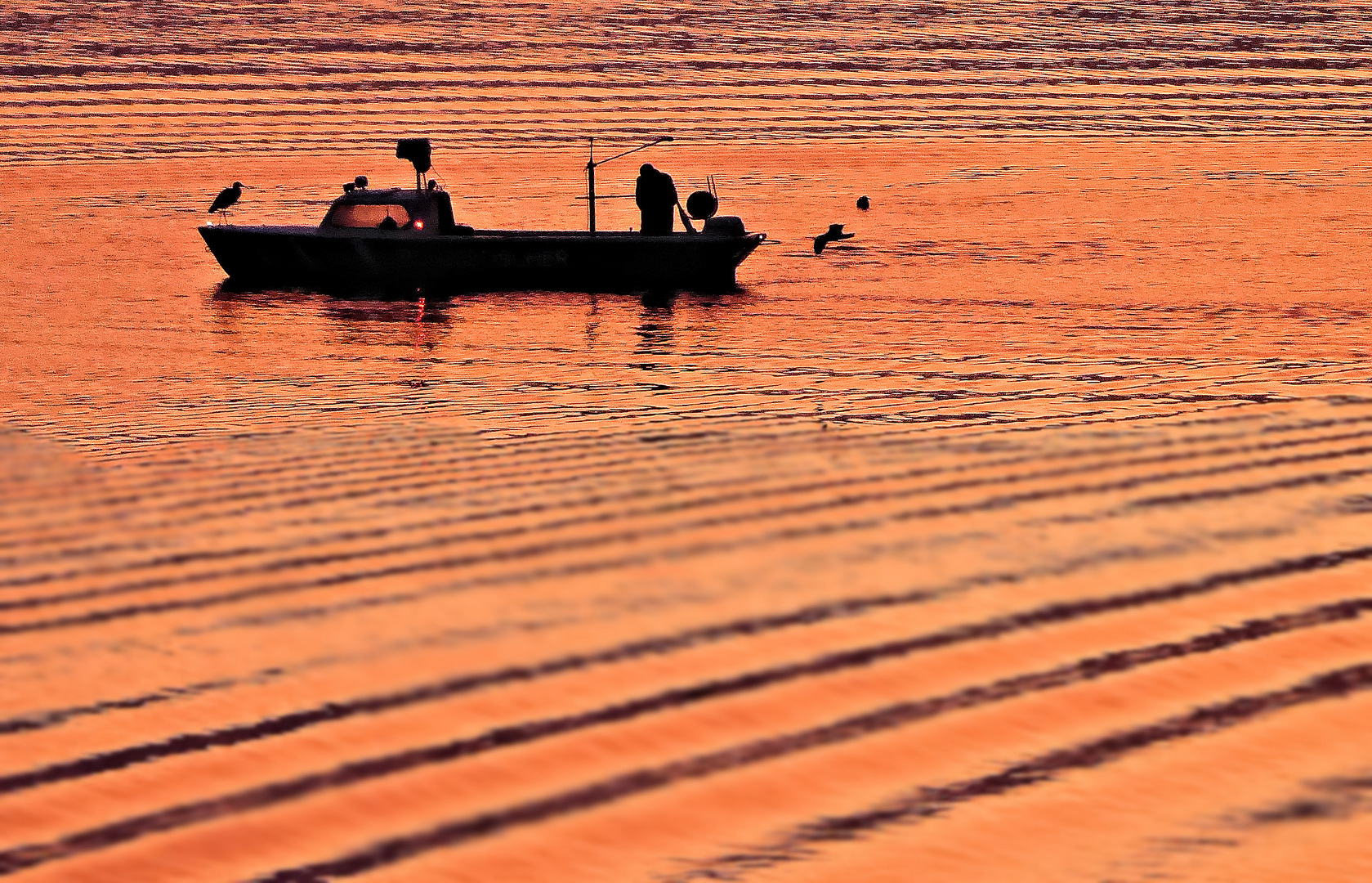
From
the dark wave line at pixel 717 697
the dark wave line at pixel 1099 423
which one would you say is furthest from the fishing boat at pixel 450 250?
the dark wave line at pixel 717 697

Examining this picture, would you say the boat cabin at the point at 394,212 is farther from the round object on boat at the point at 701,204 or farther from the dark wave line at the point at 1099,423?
the dark wave line at the point at 1099,423

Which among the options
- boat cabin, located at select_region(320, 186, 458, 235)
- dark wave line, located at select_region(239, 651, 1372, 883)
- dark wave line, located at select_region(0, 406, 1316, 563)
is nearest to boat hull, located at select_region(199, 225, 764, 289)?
boat cabin, located at select_region(320, 186, 458, 235)

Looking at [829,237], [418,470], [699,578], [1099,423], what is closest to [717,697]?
[699,578]

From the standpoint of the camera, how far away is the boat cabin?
2614 centimetres

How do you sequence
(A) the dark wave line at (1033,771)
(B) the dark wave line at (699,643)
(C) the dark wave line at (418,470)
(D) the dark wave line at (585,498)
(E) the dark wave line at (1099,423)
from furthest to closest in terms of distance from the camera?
(E) the dark wave line at (1099,423), (C) the dark wave line at (418,470), (D) the dark wave line at (585,498), (B) the dark wave line at (699,643), (A) the dark wave line at (1033,771)

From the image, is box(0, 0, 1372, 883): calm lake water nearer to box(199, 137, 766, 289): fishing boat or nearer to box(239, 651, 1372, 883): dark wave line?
box(239, 651, 1372, 883): dark wave line

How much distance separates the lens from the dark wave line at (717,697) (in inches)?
225

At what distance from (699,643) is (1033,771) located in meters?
1.79

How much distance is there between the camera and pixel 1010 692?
22.7 feet

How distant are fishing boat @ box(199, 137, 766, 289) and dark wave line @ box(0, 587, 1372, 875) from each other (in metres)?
17.9

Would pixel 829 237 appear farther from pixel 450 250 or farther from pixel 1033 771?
pixel 1033 771

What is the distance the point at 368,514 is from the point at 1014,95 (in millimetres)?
45785

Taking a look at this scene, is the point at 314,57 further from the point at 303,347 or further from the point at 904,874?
the point at 904,874

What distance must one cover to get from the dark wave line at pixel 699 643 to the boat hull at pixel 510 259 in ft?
55.7
